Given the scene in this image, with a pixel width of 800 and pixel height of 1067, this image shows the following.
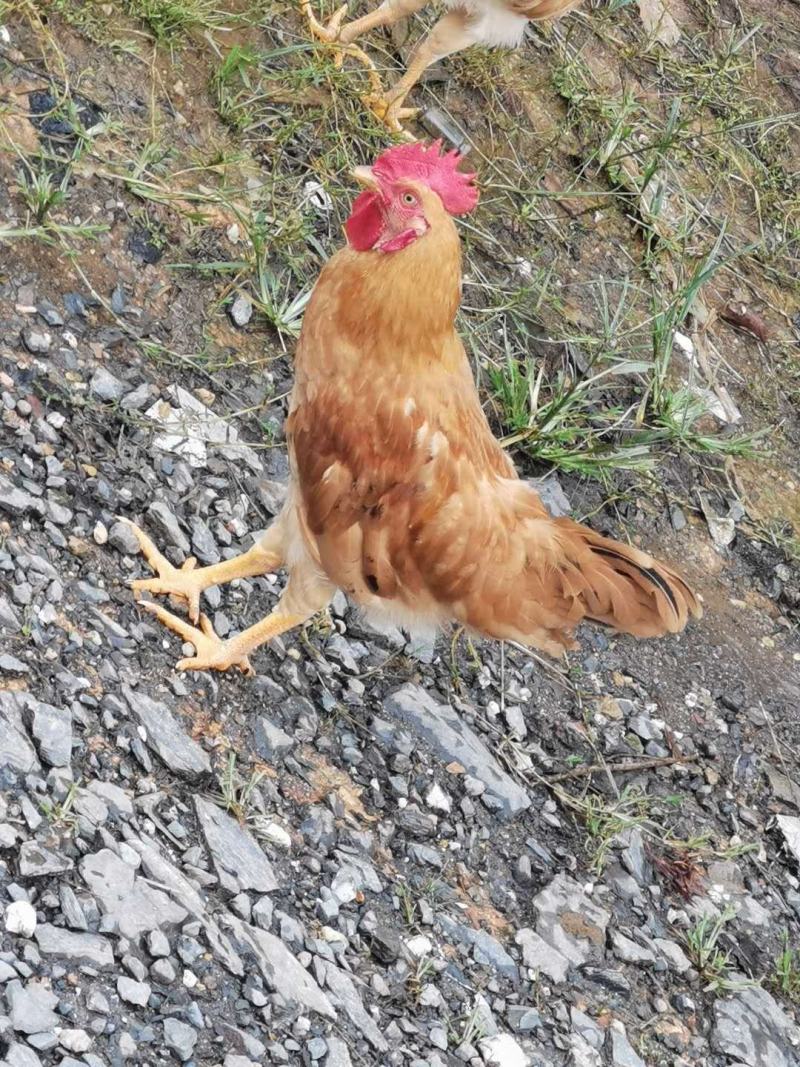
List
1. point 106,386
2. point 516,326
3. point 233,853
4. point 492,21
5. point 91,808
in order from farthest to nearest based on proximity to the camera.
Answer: point 516,326
point 492,21
point 106,386
point 233,853
point 91,808

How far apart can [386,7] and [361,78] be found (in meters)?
0.31

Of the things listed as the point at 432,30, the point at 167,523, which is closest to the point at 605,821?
the point at 167,523

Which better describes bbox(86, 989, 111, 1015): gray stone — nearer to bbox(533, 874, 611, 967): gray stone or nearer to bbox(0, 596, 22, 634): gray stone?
bbox(0, 596, 22, 634): gray stone

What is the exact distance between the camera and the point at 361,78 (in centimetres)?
575

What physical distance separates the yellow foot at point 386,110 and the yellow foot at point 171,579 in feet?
8.03

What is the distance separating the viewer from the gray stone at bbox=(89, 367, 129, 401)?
427 centimetres

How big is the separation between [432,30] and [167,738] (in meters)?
3.44

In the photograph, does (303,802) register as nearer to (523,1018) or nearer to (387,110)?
(523,1018)

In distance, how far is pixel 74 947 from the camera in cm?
286

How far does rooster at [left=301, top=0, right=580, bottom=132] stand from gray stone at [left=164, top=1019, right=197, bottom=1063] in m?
3.96

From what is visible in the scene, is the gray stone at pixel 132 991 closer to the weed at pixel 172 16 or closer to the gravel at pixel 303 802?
the gravel at pixel 303 802

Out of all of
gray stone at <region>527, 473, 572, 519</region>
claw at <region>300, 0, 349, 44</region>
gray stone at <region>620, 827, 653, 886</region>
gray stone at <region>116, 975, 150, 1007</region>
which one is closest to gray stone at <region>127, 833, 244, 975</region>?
gray stone at <region>116, 975, 150, 1007</region>

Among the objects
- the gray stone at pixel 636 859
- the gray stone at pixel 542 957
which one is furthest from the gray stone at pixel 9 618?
the gray stone at pixel 636 859

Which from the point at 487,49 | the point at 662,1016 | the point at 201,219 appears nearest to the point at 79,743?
the point at 662,1016
